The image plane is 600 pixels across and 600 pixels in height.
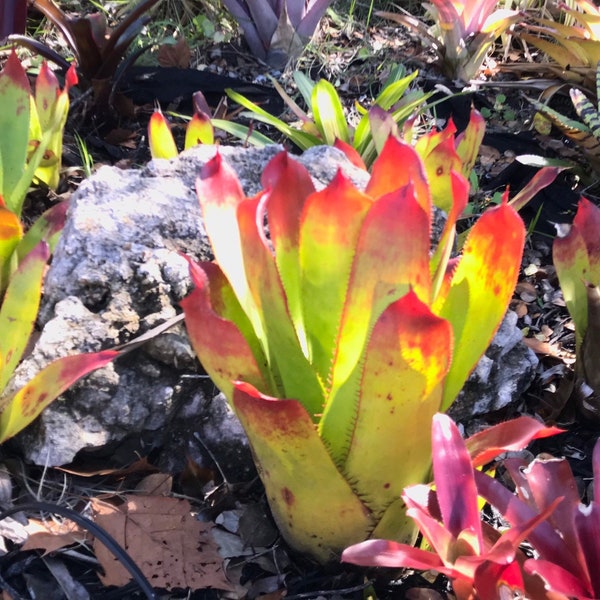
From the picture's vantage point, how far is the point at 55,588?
0.98 meters

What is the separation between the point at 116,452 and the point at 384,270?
1.97 feet

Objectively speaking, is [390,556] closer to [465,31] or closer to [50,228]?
[50,228]

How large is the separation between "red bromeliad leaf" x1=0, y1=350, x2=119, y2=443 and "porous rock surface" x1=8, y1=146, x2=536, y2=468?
0.05 meters

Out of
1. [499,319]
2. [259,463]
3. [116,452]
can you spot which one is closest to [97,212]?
[116,452]

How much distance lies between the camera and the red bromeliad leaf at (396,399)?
708 mm

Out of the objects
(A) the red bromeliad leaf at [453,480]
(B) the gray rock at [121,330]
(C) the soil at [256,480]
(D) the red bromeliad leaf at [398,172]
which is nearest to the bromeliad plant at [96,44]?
(C) the soil at [256,480]

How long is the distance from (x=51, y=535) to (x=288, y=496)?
371 millimetres

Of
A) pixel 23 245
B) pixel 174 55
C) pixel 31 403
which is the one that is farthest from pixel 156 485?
pixel 174 55

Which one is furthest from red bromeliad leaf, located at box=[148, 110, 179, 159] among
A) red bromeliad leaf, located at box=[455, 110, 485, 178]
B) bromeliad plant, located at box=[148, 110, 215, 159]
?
red bromeliad leaf, located at box=[455, 110, 485, 178]

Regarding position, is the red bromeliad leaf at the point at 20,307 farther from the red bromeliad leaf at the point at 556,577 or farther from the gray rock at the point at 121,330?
the red bromeliad leaf at the point at 556,577

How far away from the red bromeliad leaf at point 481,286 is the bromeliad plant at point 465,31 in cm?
210

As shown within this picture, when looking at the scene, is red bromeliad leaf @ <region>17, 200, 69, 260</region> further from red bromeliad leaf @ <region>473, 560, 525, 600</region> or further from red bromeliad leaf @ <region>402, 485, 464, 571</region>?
red bromeliad leaf @ <region>473, 560, 525, 600</region>

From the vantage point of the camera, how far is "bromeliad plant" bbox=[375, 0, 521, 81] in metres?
2.70

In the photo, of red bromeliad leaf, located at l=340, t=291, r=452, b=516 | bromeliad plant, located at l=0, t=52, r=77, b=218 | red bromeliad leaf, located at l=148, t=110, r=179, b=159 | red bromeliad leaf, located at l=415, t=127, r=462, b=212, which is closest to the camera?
red bromeliad leaf, located at l=340, t=291, r=452, b=516
